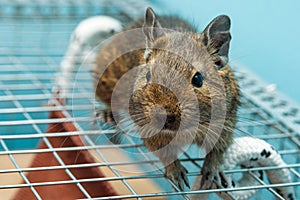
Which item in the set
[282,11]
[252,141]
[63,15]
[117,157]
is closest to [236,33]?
[282,11]

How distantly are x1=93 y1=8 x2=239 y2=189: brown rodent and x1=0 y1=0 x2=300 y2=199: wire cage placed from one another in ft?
0.11

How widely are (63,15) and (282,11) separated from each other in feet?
2.24

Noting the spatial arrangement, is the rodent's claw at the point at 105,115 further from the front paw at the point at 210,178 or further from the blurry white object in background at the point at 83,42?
the front paw at the point at 210,178

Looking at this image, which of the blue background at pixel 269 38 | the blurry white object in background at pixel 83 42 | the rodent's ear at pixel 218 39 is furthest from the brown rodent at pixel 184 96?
the blue background at pixel 269 38

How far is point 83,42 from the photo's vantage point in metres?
1.44

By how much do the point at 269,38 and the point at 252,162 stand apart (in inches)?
28.5

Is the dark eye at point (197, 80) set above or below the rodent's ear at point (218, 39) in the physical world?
below

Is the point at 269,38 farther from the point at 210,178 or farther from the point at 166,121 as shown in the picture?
the point at 166,121

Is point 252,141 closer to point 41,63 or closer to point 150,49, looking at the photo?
point 150,49

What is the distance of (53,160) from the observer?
3.74 ft

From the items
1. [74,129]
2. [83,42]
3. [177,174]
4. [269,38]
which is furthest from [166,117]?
[269,38]

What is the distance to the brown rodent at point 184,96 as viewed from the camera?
917 mm

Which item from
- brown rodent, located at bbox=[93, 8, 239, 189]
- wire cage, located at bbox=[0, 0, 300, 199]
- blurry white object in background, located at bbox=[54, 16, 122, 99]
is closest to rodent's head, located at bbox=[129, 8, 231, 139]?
brown rodent, located at bbox=[93, 8, 239, 189]

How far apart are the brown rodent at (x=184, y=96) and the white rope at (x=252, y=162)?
0.06 feet
